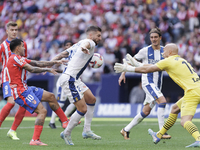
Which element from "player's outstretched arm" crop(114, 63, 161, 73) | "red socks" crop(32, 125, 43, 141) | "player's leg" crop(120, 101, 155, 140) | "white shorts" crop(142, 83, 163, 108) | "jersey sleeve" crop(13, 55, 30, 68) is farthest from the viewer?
"white shorts" crop(142, 83, 163, 108)

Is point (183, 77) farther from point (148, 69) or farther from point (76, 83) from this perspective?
point (76, 83)

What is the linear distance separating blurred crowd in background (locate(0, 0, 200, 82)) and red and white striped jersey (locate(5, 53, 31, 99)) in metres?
8.83

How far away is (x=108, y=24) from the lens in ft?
64.1

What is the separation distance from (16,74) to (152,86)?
126 inches

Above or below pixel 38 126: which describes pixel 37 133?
below

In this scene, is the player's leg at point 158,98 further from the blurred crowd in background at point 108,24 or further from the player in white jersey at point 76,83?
the blurred crowd in background at point 108,24

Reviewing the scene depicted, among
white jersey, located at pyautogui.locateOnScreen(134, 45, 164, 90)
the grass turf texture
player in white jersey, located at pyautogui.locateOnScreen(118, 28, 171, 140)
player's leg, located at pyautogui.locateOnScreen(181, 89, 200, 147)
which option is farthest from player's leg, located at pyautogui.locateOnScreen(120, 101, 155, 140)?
player's leg, located at pyautogui.locateOnScreen(181, 89, 200, 147)

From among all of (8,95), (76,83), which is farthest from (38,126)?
(8,95)

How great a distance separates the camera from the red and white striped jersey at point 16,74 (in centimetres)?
698

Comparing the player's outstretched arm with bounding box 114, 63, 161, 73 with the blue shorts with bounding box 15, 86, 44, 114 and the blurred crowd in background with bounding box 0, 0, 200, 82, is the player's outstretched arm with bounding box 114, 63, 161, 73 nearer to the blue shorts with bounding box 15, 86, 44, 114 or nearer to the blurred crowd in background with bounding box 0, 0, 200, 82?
the blue shorts with bounding box 15, 86, 44, 114

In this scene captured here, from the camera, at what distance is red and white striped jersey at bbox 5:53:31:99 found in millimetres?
6980

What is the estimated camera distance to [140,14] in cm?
1917

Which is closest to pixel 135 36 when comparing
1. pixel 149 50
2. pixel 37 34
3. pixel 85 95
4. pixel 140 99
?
pixel 140 99

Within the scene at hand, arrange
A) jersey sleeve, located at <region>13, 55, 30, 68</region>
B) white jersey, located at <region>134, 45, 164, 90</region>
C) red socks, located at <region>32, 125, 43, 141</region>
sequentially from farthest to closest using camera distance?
1. white jersey, located at <region>134, 45, 164, 90</region>
2. jersey sleeve, located at <region>13, 55, 30, 68</region>
3. red socks, located at <region>32, 125, 43, 141</region>
